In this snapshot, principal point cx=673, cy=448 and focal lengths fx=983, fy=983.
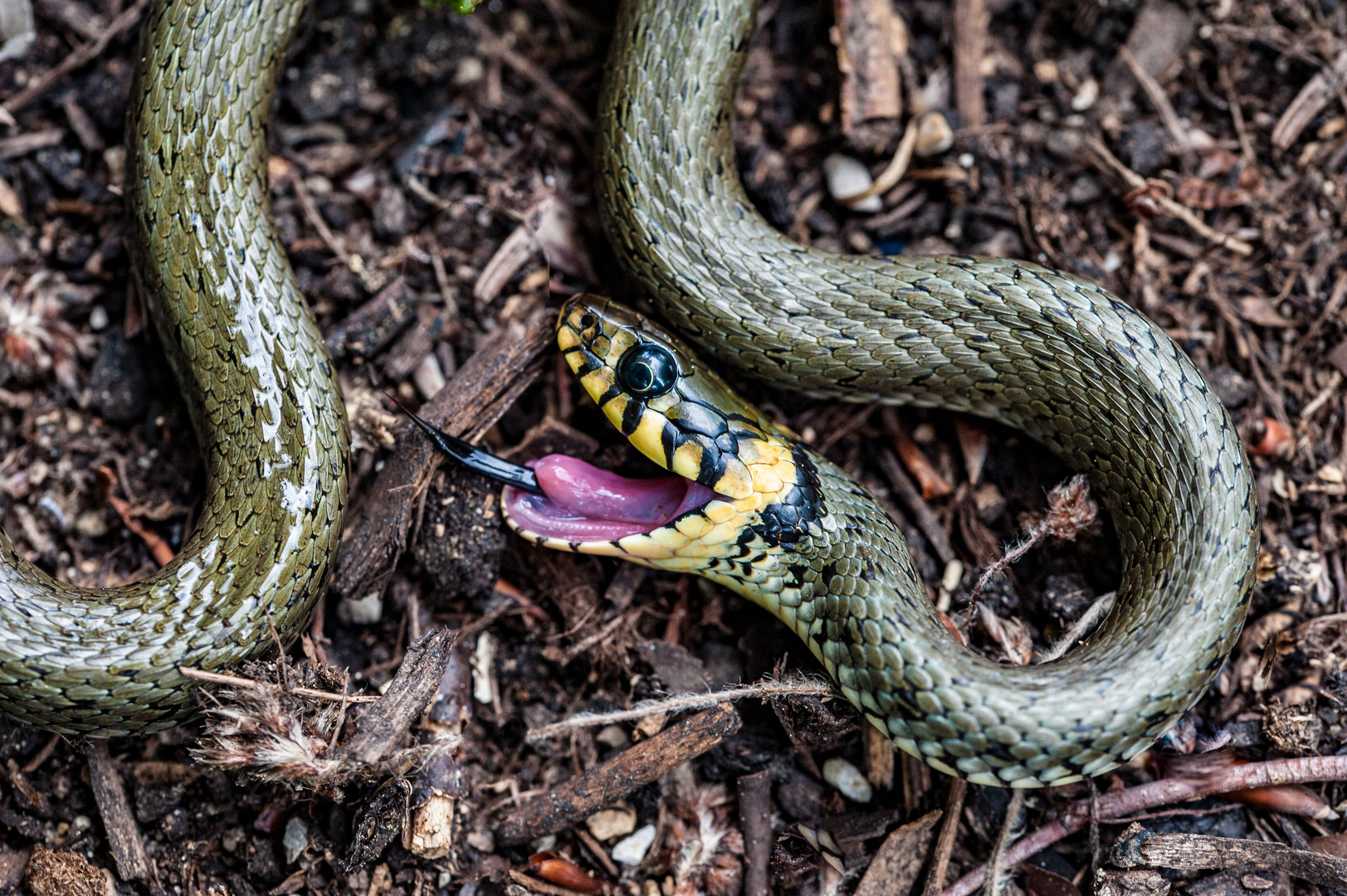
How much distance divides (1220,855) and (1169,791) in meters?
0.34

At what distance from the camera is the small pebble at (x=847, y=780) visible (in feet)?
16.7

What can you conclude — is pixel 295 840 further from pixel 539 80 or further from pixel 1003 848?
pixel 539 80

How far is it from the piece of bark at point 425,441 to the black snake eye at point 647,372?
0.61 m

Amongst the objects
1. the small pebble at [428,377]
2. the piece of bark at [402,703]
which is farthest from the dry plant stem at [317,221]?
the piece of bark at [402,703]

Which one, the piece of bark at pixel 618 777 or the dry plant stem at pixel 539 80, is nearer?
the piece of bark at pixel 618 777

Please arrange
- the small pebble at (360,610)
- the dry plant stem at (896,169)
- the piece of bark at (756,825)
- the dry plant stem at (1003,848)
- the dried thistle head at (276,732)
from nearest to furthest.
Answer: the dried thistle head at (276,732) → the dry plant stem at (1003,848) → the piece of bark at (756,825) → the small pebble at (360,610) → the dry plant stem at (896,169)

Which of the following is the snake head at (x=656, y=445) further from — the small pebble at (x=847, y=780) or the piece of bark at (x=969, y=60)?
the piece of bark at (x=969, y=60)

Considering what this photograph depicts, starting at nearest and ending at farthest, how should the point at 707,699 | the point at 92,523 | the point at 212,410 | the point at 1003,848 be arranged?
the point at 707,699, the point at 1003,848, the point at 212,410, the point at 92,523

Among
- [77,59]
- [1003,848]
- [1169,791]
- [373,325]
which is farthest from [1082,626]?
[77,59]

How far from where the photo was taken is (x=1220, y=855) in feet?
15.6

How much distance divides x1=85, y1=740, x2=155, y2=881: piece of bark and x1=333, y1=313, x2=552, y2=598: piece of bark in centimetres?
140

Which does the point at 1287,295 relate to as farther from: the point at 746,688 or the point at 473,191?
the point at 473,191

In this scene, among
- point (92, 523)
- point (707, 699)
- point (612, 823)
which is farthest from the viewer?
point (92, 523)

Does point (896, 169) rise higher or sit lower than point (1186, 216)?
higher
